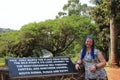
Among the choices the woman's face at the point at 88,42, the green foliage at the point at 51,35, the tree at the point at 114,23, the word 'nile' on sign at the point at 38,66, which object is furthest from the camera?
the green foliage at the point at 51,35

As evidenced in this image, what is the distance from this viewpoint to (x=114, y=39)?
1927cm

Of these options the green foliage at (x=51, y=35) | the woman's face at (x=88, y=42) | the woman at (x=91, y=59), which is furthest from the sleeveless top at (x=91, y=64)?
the green foliage at (x=51, y=35)

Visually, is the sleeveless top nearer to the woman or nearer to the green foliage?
the woman

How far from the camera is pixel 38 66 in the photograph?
271 inches

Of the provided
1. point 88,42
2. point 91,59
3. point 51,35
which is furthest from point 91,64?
point 51,35

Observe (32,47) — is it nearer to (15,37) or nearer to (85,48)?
(15,37)

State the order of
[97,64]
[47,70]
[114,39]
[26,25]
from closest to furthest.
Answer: [97,64] → [47,70] → [114,39] → [26,25]

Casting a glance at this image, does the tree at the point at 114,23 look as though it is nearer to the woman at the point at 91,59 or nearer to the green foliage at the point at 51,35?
the woman at the point at 91,59

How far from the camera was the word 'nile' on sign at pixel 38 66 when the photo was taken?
21.4ft

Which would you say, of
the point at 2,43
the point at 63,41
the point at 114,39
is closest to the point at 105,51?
Result: the point at 63,41

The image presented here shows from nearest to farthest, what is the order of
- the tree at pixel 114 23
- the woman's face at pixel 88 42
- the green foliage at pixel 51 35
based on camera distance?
1. the woman's face at pixel 88 42
2. the tree at pixel 114 23
3. the green foliage at pixel 51 35

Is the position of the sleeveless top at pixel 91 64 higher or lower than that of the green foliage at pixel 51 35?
lower

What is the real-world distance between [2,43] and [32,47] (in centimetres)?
542

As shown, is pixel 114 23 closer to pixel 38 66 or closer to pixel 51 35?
pixel 38 66
